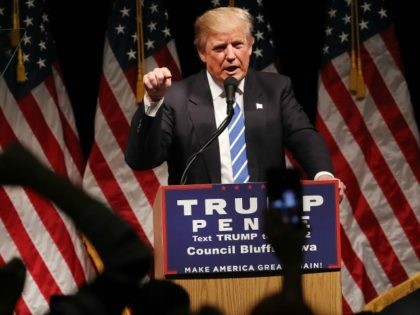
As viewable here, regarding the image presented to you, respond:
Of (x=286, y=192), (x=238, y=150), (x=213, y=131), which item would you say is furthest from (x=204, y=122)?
(x=286, y=192)

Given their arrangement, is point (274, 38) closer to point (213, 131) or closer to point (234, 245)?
point (213, 131)

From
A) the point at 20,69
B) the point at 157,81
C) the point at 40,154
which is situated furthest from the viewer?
the point at 40,154

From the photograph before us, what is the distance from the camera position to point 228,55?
13.4 feet

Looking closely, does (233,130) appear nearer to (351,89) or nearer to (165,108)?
(165,108)

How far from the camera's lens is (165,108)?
403 cm

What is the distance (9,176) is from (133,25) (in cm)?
495

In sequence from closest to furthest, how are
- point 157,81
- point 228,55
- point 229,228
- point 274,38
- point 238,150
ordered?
point 229,228, point 157,81, point 238,150, point 228,55, point 274,38

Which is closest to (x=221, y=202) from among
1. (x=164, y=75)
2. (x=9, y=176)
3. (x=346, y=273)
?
(x=164, y=75)

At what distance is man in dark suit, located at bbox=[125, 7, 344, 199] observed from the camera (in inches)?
149

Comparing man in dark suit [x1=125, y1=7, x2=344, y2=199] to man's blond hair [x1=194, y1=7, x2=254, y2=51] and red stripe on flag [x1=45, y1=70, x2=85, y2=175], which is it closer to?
man's blond hair [x1=194, y1=7, x2=254, y2=51]

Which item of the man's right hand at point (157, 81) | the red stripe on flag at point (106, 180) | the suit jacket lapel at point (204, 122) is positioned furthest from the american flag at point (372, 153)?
the man's right hand at point (157, 81)

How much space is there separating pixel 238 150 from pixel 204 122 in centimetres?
17

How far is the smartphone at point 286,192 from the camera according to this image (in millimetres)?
1399

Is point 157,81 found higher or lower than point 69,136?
higher
